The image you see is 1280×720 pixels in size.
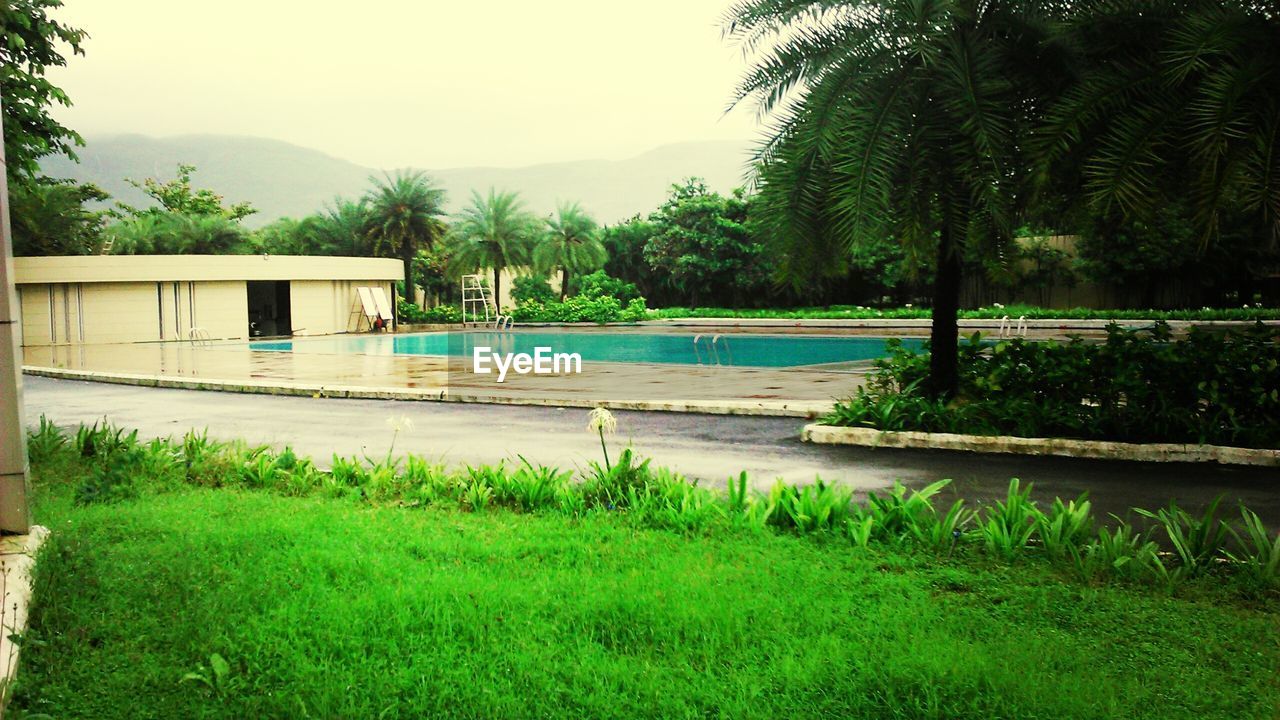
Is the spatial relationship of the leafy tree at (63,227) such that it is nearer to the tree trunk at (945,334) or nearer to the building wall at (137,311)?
the building wall at (137,311)

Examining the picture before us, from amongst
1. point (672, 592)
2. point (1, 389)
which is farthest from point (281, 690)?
point (1, 389)

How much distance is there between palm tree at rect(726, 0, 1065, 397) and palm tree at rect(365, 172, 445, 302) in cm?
4662

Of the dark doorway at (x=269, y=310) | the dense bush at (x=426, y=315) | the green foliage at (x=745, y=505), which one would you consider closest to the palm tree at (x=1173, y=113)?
the green foliage at (x=745, y=505)

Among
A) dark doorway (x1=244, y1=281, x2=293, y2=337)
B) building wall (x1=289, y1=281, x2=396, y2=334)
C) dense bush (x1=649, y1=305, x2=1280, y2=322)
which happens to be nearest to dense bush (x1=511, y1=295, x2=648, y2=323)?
dense bush (x1=649, y1=305, x2=1280, y2=322)

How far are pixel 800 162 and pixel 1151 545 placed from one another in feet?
17.3

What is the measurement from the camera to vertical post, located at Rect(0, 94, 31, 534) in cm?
541

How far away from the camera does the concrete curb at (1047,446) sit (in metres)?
8.73

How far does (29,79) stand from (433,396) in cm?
761

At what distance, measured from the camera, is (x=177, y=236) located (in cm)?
5784

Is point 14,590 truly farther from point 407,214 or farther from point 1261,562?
point 407,214

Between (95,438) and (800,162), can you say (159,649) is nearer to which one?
(95,438)

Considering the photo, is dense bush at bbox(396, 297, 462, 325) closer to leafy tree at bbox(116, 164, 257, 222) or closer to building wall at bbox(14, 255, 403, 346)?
building wall at bbox(14, 255, 403, 346)

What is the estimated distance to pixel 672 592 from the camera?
468 centimetres

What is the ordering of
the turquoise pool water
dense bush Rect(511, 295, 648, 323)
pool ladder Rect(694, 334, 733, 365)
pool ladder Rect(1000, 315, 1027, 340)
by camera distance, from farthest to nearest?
dense bush Rect(511, 295, 648, 323), pool ladder Rect(1000, 315, 1027, 340), the turquoise pool water, pool ladder Rect(694, 334, 733, 365)
